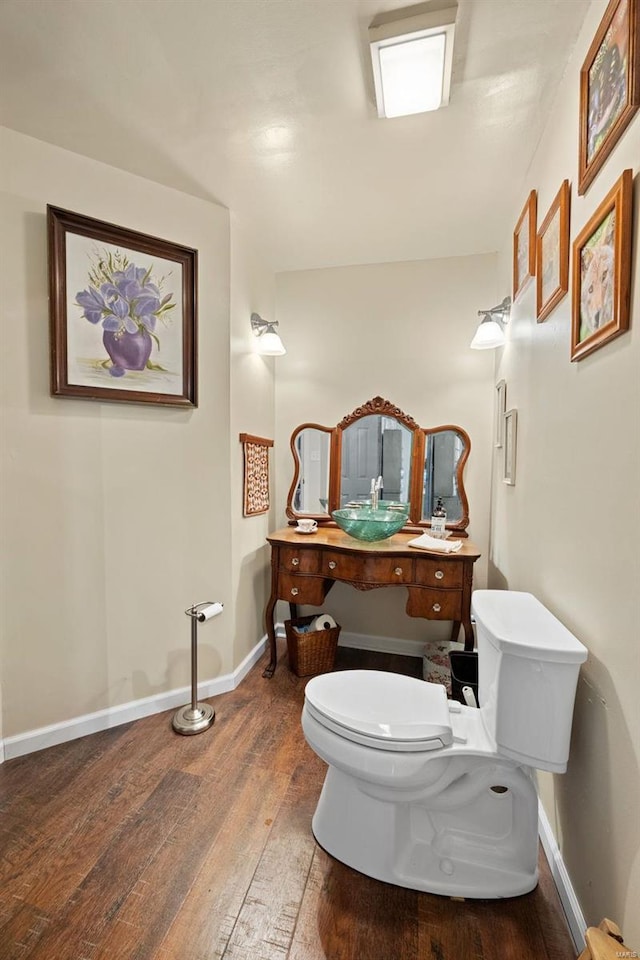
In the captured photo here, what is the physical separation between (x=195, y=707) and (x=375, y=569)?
1.10 metres

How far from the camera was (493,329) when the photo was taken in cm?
209

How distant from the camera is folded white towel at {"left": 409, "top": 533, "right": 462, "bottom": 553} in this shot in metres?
2.10

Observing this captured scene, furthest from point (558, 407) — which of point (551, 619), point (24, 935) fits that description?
point (24, 935)

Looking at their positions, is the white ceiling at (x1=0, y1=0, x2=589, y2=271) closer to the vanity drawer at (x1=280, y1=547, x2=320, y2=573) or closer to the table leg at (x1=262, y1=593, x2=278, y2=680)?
the vanity drawer at (x1=280, y1=547, x2=320, y2=573)

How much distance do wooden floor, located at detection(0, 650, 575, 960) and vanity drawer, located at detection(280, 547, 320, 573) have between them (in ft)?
2.80

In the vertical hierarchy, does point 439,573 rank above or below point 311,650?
above

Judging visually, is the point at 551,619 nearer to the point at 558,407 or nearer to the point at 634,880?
the point at 634,880

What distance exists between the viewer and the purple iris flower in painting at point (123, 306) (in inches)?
70.9

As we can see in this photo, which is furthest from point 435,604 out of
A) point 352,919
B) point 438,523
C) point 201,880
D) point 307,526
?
point 201,880

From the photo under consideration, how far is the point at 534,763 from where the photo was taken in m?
1.08

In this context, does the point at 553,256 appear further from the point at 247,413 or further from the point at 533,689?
the point at 247,413

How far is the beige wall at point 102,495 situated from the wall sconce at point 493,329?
131 centimetres

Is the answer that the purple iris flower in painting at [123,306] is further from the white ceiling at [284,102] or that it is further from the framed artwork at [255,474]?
the framed artwork at [255,474]

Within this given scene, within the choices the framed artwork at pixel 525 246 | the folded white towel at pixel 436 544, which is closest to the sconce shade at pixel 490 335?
the framed artwork at pixel 525 246
